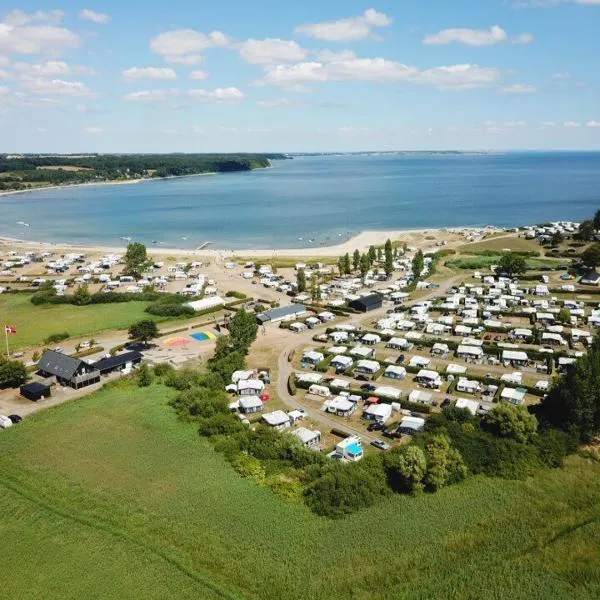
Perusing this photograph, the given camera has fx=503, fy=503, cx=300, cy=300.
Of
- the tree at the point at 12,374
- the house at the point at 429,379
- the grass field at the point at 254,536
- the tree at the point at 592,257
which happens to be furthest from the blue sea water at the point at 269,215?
the grass field at the point at 254,536

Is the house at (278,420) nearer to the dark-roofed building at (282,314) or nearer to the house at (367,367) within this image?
the house at (367,367)

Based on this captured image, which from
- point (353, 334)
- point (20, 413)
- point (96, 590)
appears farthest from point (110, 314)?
point (96, 590)

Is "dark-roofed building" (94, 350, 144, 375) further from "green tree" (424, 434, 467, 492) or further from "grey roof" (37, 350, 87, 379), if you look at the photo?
"green tree" (424, 434, 467, 492)

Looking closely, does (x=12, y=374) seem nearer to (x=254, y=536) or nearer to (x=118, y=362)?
(x=118, y=362)

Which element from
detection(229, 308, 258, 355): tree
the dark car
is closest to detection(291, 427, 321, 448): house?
the dark car

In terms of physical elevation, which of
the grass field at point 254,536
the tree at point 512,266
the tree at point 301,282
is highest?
the tree at point 512,266

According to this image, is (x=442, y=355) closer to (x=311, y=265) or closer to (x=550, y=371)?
(x=550, y=371)
